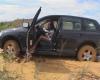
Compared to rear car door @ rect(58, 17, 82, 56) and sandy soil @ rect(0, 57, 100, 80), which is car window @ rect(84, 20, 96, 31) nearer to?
rear car door @ rect(58, 17, 82, 56)

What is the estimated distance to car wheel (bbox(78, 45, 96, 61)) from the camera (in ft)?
50.8

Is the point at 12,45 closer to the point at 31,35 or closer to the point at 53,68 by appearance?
the point at 31,35

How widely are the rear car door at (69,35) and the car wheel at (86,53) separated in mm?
292

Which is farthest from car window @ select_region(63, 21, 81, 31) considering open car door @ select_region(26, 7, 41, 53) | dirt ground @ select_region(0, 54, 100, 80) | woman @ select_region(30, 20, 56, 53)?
open car door @ select_region(26, 7, 41, 53)

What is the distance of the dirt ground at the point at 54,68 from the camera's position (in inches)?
446

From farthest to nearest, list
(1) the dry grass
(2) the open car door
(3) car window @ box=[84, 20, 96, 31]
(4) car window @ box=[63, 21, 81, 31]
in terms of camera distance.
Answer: (3) car window @ box=[84, 20, 96, 31] < (4) car window @ box=[63, 21, 81, 31] < (2) the open car door < (1) the dry grass

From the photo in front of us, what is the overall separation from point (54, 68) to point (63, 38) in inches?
Result: 79.3

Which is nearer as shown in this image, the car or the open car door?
the open car door

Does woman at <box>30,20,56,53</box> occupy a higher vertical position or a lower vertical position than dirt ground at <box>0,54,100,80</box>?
higher

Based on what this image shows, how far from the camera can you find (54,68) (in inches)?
529

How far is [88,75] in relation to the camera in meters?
11.4

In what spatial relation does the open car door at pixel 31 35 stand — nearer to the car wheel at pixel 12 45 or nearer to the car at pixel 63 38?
the car at pixel 63 38

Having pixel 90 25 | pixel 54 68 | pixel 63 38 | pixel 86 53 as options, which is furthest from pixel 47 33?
pixel 90 25

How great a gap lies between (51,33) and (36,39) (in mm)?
611
